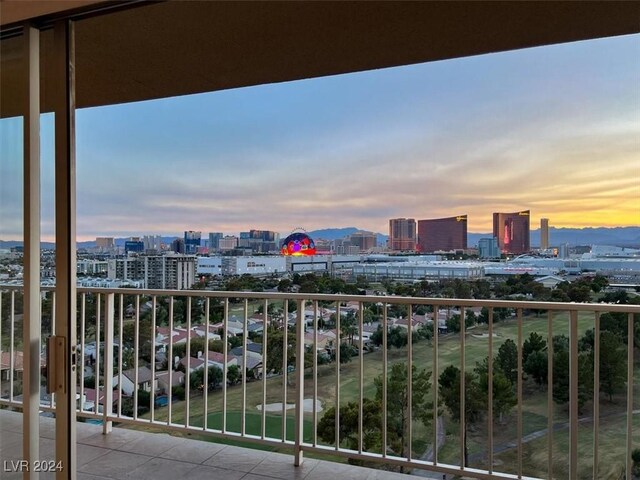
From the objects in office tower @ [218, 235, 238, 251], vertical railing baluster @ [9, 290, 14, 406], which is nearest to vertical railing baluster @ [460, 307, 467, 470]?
office tower @ [218, 235, 238, 251]

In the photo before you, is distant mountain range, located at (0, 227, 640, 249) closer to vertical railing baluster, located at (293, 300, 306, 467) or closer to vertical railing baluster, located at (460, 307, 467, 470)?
vertical railing baluster, located at (460, 307, 467, 470)

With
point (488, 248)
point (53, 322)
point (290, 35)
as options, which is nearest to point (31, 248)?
point (53, 322)

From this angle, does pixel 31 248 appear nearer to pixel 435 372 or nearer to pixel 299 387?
pixel 299 387

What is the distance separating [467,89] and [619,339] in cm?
167

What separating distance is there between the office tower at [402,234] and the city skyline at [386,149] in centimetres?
7

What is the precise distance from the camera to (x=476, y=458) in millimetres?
2221

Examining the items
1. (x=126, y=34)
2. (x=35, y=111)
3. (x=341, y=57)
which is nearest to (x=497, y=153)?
(x=341, y=57)

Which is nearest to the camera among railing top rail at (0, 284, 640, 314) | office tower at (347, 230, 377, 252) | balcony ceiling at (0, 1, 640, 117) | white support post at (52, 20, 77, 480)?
Answer: white support post at (52, 20, 77, 480)

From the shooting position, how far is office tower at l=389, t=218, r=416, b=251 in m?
2.67

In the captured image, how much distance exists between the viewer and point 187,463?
239cm

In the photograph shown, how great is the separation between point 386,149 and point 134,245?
1.95m

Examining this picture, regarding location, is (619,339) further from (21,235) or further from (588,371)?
(21,235)

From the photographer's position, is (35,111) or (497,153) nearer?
(35,111)

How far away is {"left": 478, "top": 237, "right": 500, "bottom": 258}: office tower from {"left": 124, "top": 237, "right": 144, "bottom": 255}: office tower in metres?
2.29
